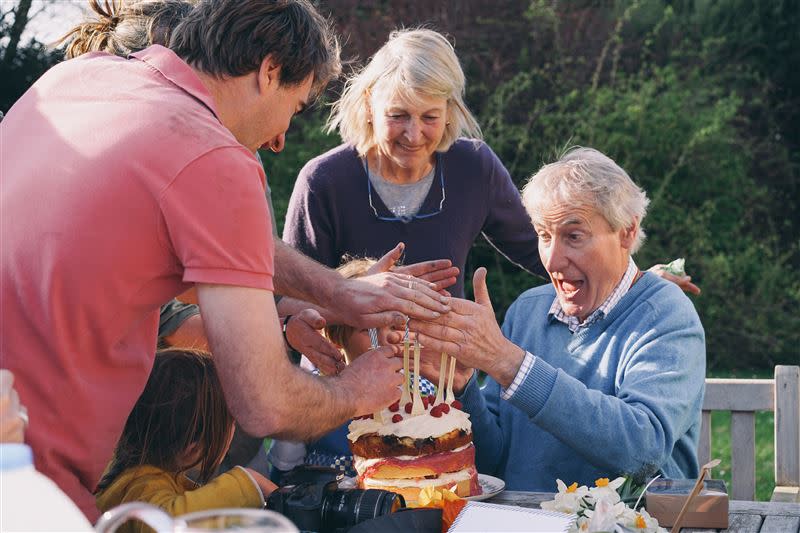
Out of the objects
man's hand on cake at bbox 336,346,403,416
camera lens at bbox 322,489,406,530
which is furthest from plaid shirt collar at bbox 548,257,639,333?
camera lens at bbox 322,489,406,530

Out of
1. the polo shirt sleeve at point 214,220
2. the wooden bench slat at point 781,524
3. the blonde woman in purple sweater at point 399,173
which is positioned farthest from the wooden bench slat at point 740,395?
the polo shirt sleeve at point 214,220

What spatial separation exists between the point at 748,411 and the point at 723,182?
20.4 ft

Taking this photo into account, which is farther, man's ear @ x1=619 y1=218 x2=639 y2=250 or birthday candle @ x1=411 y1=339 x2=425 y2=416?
man's ear @ x1=619 y1=218 x2=639 y2=250

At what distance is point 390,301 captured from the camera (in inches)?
109

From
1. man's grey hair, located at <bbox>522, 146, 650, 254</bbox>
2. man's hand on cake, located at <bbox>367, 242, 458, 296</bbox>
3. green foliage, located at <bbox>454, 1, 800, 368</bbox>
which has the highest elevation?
man's grey hair, located at <bbox>522, 146, 650, 254</bbox>

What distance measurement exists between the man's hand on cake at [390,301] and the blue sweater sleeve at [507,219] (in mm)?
1448

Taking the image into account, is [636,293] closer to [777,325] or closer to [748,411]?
[748,411]

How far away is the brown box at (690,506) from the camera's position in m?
2.38

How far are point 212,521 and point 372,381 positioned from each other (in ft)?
4.10

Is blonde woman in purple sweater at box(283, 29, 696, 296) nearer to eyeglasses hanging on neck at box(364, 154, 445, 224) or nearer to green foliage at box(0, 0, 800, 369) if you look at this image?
eyeglasses hanging on neck at box(364, 154, 445, 224)

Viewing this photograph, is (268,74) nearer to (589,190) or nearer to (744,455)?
(589,190)

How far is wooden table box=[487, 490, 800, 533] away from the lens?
2.48m

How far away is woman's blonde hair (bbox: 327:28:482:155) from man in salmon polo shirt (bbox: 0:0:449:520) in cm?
182

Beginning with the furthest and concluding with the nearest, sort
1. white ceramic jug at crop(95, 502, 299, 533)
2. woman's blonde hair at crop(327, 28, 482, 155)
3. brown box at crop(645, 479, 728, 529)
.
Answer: woman's blonde hair at crop(327, 28, 482, 155), brown box at crop(645, 479, 728, 529), white ceramic jug at crop(95, 502, 299, 533)
